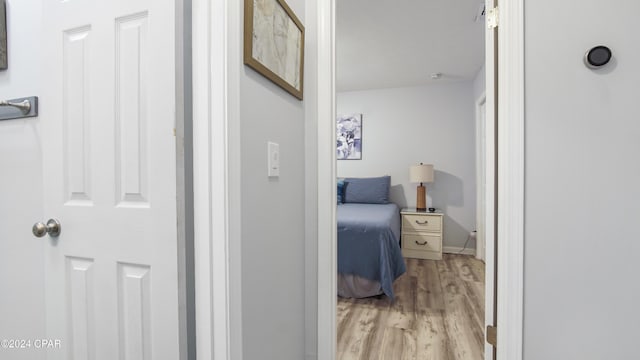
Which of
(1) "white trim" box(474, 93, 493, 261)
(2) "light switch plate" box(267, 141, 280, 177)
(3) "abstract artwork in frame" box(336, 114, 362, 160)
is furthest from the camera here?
(3) "abstract artwork in frame" box(336, 114, 362, 160)

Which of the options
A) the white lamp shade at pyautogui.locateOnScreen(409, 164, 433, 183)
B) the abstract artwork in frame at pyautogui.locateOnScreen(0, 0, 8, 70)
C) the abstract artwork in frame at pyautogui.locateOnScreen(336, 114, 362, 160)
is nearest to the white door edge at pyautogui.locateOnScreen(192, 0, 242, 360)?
the abstract artwork in frame at pyautogui.locateOnScreen(0, 0, 8, 70)

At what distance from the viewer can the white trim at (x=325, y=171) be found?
4.25ft

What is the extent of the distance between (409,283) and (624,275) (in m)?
2.07

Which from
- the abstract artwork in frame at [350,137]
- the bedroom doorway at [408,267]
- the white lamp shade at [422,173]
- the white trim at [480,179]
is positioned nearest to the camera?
the bedroom doorway at [408,267]

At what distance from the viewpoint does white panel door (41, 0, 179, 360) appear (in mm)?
810

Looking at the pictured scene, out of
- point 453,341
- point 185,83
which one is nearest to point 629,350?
point 453,341

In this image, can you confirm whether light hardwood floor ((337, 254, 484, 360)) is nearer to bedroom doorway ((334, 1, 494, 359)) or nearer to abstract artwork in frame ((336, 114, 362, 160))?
bedroom doorway ((334, 1, 494, 359))

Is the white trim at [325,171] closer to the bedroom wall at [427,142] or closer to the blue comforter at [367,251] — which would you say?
the blue comforter at [367,251]

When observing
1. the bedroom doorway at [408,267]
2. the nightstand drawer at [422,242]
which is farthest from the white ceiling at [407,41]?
the nightstand drawer at [422,242]

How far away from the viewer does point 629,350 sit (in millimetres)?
1064

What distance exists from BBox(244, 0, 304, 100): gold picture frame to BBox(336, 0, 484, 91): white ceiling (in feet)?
4.43

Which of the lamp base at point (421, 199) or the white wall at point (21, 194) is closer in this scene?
the white wall at point (21, 194)

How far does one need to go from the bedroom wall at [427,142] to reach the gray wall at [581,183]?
3189mm

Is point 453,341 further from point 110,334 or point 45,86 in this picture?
point 45,86
